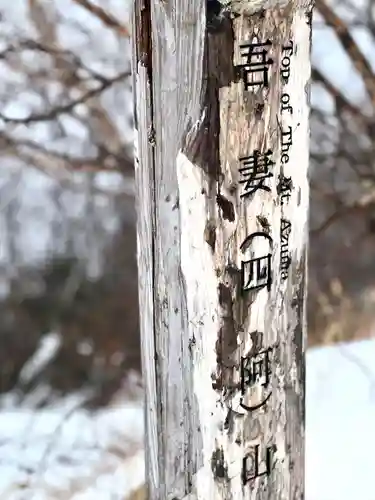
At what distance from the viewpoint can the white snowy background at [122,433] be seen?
1246mm

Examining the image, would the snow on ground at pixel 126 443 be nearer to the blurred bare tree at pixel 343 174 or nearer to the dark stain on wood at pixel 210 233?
the blurred bare tree at pixel 343 174

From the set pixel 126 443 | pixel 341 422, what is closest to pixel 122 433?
pixel 126 443

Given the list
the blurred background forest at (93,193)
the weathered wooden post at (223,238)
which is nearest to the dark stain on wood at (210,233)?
the weathered wooden post at (223,238)

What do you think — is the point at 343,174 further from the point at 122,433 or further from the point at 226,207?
the point at 226,207

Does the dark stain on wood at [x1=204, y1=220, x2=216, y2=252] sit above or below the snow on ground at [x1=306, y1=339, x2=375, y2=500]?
above

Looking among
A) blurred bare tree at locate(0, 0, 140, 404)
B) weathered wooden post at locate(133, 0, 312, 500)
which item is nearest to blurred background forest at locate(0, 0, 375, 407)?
blurred bare tree at locate(0, 0, 140, 404)

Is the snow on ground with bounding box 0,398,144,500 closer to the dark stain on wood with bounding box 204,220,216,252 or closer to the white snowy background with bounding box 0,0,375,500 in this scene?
the white snowy background with bounding box 0,0,375,500

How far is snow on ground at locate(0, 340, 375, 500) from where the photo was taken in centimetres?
124

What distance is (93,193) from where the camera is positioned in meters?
1.34

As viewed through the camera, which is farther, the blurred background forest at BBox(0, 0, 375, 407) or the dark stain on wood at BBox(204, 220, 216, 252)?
the blurred background forest at BBox(0, 0, 375, 407)

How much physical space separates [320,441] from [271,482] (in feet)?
1.82

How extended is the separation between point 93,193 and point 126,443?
437mm

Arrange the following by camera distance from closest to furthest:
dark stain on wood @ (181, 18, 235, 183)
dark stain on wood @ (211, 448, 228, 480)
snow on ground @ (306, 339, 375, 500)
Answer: dark stain on wood @ (181, 18, 235, 183) < dark stain on wood @ (211, 448, 228, 480) < snow on ground @ (306, 339, 375, 500)

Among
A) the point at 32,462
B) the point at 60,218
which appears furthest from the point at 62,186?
the point at 32,462
